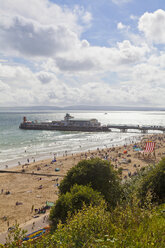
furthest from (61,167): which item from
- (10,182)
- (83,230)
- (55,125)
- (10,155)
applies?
(55,125)

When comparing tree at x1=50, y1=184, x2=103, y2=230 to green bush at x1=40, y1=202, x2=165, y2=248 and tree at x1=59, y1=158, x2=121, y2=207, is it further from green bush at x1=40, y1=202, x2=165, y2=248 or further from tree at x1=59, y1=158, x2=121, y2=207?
green bush at x1=40, y1=202, x2=165, y2=248

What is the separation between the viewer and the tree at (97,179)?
13.6m

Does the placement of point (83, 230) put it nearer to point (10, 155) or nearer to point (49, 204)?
point (49, 204)

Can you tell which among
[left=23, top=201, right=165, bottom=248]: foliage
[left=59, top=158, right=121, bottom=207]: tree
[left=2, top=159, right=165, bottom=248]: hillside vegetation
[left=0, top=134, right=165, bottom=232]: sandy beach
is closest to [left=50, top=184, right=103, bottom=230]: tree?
[left=2, top=159, right=165, bottom=248]: hillside vegetation

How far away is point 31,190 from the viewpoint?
26531 millimetres

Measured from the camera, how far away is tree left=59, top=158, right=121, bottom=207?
13.6 m

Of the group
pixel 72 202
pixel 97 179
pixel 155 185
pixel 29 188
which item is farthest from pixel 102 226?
pixel 29 188

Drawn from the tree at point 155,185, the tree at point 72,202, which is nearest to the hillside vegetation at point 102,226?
the tree at point 72,202

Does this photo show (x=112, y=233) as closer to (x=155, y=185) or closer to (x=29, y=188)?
(x=155, y=185)

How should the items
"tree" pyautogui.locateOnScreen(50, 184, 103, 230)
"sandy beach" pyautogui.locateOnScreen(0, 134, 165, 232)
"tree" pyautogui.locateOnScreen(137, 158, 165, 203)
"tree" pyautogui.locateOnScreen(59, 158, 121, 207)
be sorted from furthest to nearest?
"sandy beach" pyautogui.locateOnScreen(0, 134, 165, 232)
"tree" pyautogui.locateOnScreen(59, 158, 121, 207)
"tree" pyautogui.locateOnScreen(137, 158, 165, 203)
"tree" pyautogui.locateOnScreen(50, 184, 103, 230)

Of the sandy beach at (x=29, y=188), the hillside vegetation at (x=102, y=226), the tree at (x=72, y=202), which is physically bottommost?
the sandy beach at (x=29, y=188)

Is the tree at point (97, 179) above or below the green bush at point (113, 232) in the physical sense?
below

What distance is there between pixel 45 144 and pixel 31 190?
37.1 metres

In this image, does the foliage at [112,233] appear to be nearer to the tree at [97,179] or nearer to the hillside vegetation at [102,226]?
the hillside vegetation at [102,226]
